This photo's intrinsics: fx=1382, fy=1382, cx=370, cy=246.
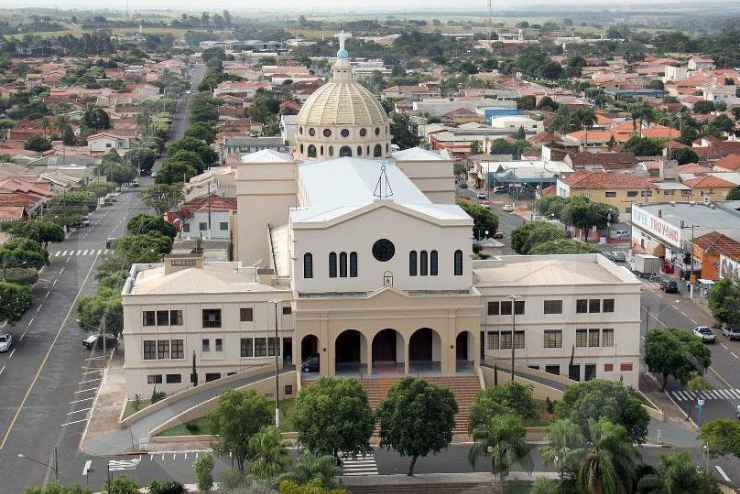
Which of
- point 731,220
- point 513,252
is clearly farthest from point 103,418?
point 731,220

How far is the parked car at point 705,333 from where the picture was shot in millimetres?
72562

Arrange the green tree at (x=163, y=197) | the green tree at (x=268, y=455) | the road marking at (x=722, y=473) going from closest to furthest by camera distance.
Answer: the green tree at (x=268, y=455) < the road marking at (x=722, y=473) < the green tree at (x=163, y=197)

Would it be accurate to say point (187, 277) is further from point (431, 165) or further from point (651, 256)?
point (651, 256)

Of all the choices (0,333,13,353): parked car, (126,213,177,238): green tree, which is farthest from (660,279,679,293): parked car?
(0,333,13,353): parked car

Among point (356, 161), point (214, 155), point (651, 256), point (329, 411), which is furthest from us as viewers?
point (214, 155)

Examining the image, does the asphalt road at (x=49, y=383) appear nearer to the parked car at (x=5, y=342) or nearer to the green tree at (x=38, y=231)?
the parked car at (x=5, y=342)

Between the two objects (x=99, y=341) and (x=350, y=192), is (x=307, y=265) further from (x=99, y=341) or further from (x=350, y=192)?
(x=99, y=341)

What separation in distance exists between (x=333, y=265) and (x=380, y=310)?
3026 millimetres

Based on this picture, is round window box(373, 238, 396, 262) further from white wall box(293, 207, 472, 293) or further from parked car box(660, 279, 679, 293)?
parked car box(660, 279, 679, 293)

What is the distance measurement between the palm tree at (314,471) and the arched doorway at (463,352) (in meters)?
14.9

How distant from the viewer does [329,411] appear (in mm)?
51781

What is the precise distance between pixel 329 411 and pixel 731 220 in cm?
4814

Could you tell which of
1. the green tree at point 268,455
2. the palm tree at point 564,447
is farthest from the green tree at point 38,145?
the palm tree at point 564,447

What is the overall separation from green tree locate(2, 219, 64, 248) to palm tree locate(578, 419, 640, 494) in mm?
56985
